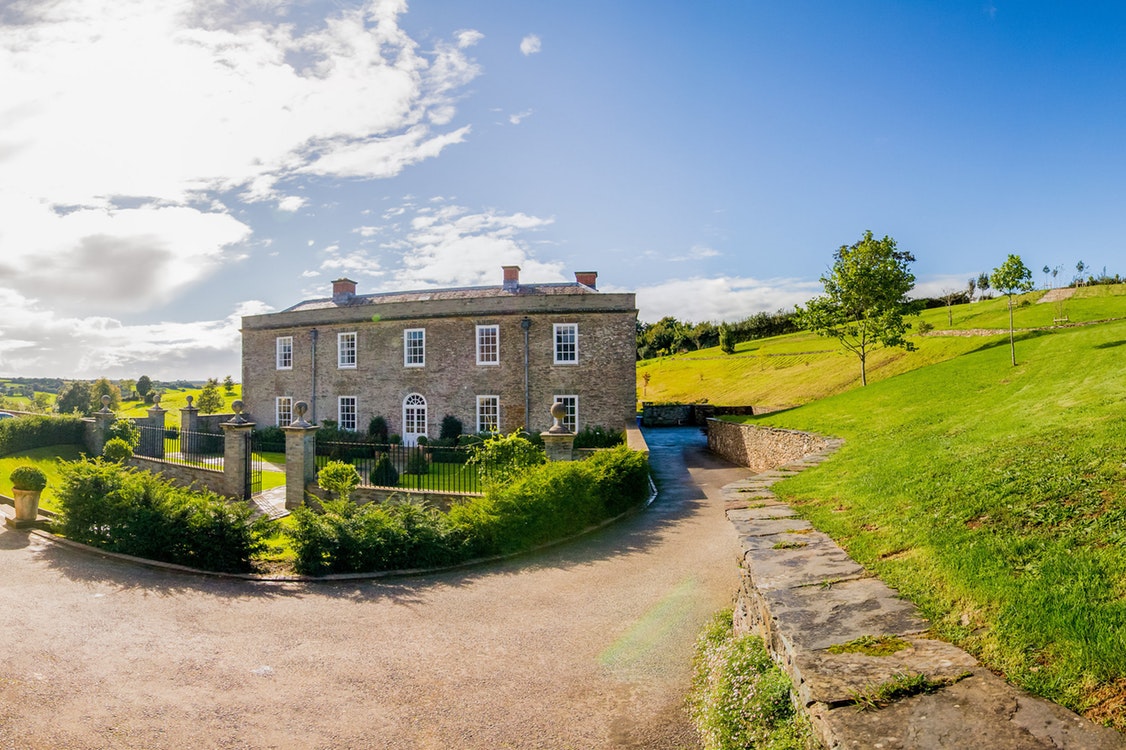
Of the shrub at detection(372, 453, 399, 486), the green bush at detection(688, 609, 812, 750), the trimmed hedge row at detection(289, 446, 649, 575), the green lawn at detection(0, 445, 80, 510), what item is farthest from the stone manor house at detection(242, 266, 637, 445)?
the green bush at detection(688, 609, 812, 750)

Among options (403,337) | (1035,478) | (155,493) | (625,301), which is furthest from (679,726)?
(403,337)

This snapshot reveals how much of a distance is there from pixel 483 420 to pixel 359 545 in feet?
62.0

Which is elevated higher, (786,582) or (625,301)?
(625,301)

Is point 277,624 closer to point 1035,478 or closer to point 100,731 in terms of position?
point 100,731

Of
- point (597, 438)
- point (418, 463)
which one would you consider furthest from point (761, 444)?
point (418, 463)

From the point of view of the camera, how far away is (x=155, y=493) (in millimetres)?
11086

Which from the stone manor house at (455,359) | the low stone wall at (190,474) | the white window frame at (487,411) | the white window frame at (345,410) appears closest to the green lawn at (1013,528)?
the low stone wall at (190,474)

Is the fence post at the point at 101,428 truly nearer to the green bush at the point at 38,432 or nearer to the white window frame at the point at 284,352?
the green bush at the point at 38,432

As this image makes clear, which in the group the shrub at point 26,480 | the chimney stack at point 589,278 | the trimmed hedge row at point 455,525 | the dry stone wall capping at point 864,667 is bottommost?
the trimmed hedge row at point 455,525

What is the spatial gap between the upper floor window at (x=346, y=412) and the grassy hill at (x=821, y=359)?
84.5 feet

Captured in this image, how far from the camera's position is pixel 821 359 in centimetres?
4869

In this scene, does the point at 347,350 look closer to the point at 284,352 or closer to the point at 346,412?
the point at 346,412

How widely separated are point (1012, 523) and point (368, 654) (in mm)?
6283

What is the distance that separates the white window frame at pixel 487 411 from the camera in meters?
28.3
